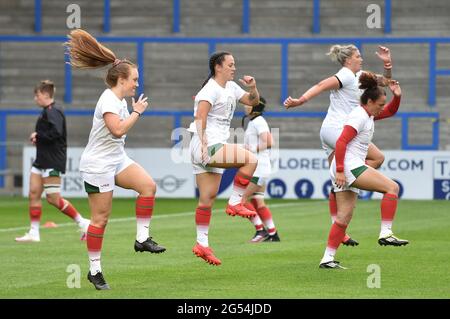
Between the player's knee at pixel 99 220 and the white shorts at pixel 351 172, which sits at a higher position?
the white shorts at pixel 351 172

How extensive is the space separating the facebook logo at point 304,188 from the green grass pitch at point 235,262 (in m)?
6.20

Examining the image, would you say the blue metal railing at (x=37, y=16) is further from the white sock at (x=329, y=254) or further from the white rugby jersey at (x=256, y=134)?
the white sock at (x=329, y=254)

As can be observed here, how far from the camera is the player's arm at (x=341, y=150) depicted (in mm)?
11578

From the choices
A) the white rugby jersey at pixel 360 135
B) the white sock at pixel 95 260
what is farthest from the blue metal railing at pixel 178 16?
the white sock at pixel 95 260

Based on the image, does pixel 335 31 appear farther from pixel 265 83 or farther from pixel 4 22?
pixel 4 22

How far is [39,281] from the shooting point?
11203 millimetres

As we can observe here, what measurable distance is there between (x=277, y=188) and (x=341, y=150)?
16.2 meters

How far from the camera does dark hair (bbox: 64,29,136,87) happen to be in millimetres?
10539

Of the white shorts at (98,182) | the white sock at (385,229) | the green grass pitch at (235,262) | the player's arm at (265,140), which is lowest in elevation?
the green grass pitch at (235,262)

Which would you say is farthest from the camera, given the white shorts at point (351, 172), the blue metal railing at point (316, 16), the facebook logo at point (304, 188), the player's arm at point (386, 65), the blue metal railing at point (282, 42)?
the blue metal railing at point (316, 16)

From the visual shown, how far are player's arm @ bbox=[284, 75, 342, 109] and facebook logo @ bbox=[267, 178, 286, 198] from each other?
14.0m

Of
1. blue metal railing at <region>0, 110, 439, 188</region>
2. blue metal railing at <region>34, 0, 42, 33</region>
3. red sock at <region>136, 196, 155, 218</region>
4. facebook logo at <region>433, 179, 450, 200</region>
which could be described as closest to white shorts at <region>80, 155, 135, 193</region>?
red sock at <region>136, 196, 155, 218</region>

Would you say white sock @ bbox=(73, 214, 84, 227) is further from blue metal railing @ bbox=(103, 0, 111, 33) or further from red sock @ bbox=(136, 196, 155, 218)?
blue metal railing @ bbox=(103, 0, 111, 33)
